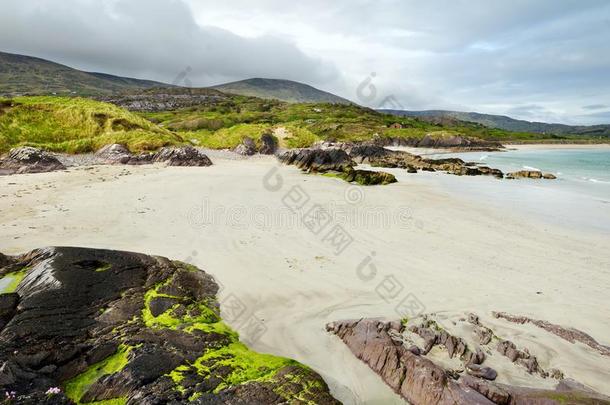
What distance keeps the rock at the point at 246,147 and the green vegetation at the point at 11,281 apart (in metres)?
32.3

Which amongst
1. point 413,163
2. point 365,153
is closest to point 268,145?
point 365,153

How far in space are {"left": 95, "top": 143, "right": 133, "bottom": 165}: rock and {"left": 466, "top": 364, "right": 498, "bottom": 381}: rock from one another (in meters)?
27.6

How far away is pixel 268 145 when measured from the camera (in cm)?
4216

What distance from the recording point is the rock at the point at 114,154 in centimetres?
2748

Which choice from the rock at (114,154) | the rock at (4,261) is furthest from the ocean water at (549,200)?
the rock at (114,154)

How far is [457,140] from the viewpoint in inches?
4065

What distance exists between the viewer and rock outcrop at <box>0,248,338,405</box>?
4.32 m

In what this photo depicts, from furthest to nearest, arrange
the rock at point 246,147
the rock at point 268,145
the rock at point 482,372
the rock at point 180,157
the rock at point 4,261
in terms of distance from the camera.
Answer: the rock at point 268,145
the rock at point 246,147
the rock at point 180,157
the rock at point 4,261
the rock at point 482,372

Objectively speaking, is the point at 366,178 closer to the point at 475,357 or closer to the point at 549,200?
the point at 549,200

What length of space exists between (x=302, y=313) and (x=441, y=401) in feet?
11.3

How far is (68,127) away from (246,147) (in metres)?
16.5

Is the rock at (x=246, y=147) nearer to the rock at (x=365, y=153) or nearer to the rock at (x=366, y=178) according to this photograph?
the rock at (x=365, y=153)

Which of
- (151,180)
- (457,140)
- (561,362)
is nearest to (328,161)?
(151,180)

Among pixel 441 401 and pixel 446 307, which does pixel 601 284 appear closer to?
pixel 446 307
